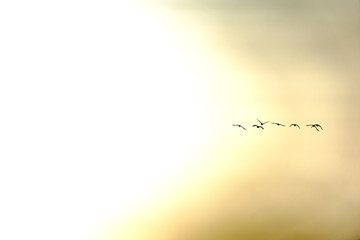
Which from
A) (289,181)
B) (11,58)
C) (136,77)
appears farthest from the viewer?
(289,181)

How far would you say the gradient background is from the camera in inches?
59.8

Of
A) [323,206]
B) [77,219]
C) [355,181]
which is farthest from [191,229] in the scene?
[355,181]

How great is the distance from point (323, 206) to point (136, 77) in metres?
0.90

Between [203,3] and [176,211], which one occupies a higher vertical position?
[203,3]

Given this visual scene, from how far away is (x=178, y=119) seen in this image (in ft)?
5.37

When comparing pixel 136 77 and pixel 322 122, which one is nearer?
pixel 136 77

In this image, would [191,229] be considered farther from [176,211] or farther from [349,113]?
[349,113]

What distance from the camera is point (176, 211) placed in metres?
1.64

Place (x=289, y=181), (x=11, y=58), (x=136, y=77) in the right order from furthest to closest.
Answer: (x=289, y=181) → (x=136, y=77) → (x=11, y=58)

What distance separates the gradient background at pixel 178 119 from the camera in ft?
4.98

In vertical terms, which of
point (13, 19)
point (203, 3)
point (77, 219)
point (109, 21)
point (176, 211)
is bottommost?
point (77, 219)

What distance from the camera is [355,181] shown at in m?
1.86

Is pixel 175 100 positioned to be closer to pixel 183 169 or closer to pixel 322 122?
pixel 183 169

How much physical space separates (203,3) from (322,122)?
65 centimetres
